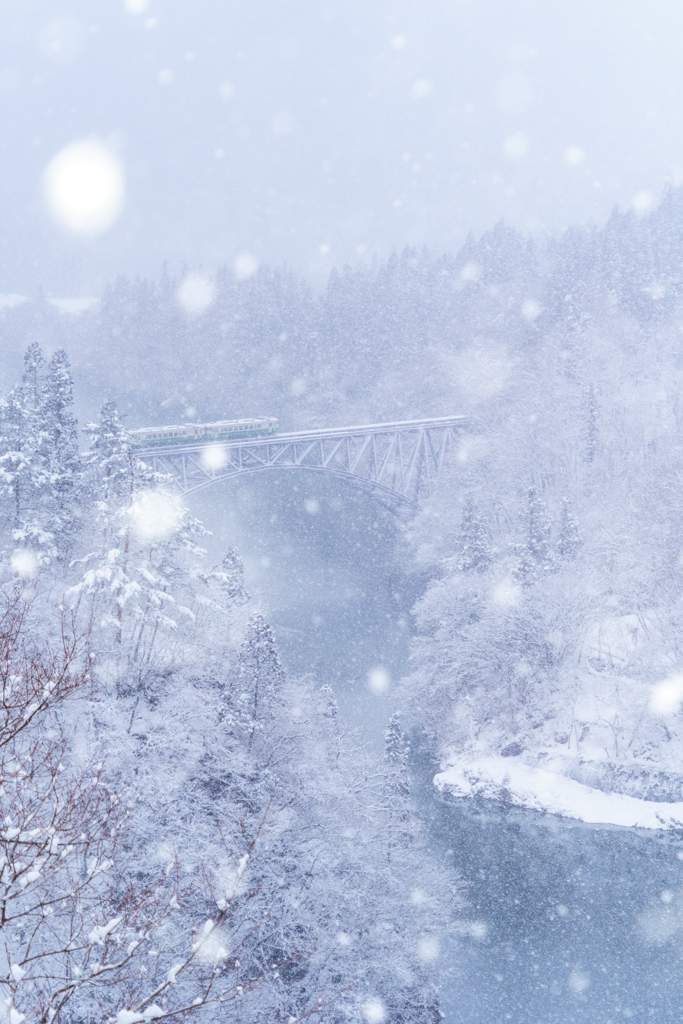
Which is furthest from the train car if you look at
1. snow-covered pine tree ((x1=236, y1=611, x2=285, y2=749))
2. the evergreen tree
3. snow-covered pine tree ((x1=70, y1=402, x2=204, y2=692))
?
snow-covered pine tree ((x1=236, y1=611, x2=285, y2=749))

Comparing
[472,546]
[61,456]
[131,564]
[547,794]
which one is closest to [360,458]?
[472,546]

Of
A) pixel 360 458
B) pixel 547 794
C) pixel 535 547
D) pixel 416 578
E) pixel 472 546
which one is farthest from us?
pixel 360 458

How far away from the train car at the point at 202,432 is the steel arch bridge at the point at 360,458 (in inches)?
71.5

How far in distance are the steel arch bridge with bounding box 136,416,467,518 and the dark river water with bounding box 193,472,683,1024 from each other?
953cm

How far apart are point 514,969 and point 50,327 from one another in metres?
98.4

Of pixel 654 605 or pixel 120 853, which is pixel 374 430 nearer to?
pixel 654 605

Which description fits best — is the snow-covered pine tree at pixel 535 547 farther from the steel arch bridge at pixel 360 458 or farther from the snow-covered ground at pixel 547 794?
the steel arch bridge at pixel 360 458

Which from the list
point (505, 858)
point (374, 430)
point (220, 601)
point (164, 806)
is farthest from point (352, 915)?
point (374, 430)

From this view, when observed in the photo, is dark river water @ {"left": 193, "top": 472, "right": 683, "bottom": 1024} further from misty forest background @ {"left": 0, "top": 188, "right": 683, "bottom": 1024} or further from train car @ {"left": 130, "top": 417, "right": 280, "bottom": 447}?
train car @ {"left": 130, "top": 417, "right": 280, "bottom": 447}

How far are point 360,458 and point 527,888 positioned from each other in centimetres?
4182

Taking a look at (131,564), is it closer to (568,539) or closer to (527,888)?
(527,888)

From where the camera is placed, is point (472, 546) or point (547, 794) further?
point (472, 546)

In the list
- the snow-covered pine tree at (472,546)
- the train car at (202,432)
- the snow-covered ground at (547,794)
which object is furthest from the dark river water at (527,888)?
the train car at (202,432)

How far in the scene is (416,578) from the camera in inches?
1984
